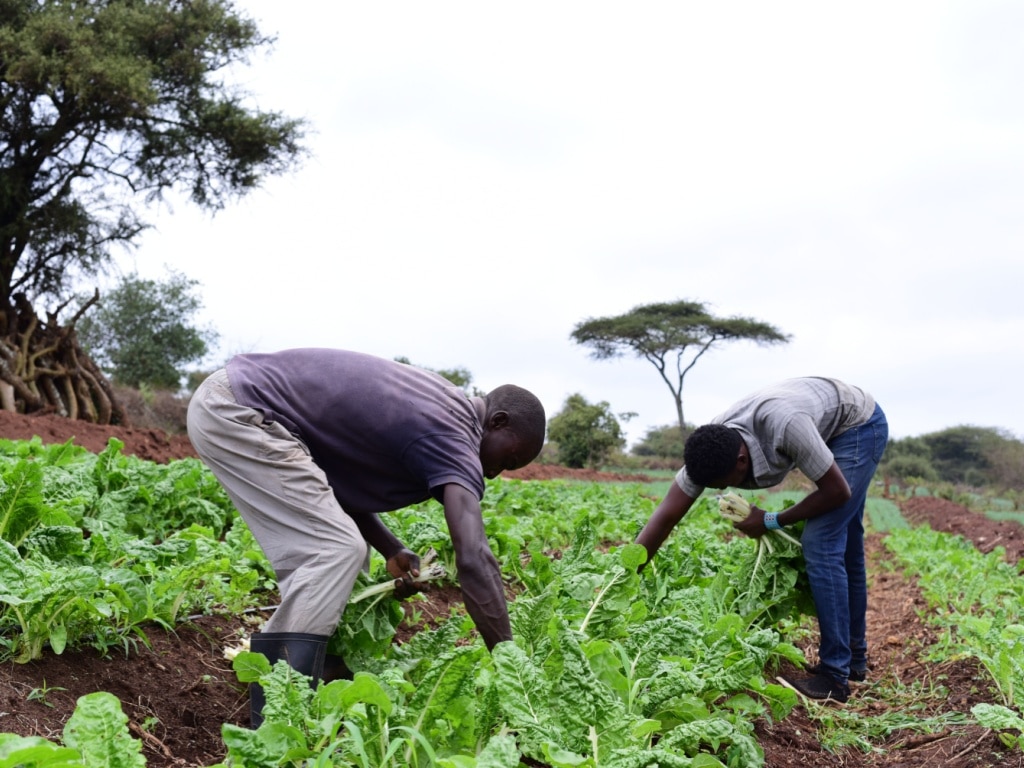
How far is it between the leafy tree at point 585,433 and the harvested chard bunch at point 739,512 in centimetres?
2539

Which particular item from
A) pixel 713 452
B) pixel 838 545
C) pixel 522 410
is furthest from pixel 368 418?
pixel 838 545

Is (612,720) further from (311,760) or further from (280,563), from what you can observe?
(280,563)

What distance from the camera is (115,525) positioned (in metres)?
4.66

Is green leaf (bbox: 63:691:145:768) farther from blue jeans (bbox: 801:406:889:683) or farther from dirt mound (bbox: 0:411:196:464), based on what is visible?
dirt mound (bbox: 0:411:196:464)

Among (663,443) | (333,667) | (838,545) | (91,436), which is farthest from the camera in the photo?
(663,443)

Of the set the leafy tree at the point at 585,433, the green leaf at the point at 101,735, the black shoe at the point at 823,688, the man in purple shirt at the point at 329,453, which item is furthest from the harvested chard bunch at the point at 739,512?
the leafy tree at the point at 585,433

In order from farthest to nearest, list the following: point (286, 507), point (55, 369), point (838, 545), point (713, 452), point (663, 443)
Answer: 1. point (663, 443)
2. point (55, 369)
3. point (838, 545)
4. point (713, 452)
5. point (286, 507)

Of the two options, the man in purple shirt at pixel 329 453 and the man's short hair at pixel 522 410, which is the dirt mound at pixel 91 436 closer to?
the man in purple shirt at pixel 329 453

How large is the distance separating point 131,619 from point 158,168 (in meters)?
20.5

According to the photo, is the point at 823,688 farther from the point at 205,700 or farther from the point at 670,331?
the point at 670,331

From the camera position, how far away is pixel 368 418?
2.98 m

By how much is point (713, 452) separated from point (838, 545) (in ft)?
2.72

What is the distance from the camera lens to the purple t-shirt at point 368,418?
9.39ft

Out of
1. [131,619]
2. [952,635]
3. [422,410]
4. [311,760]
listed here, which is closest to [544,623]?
[422,410]
